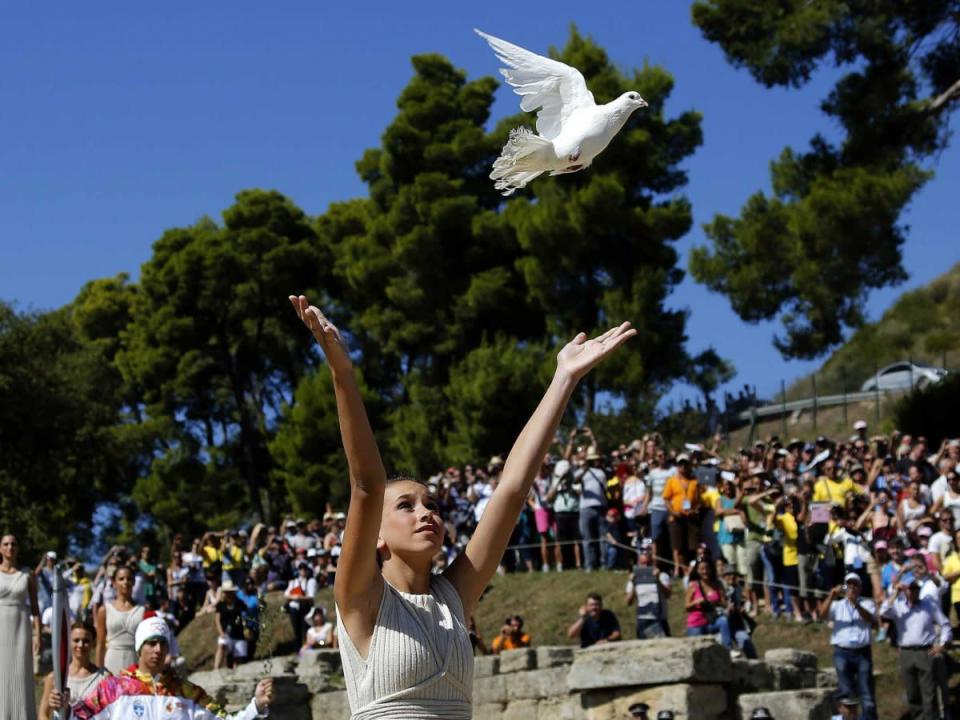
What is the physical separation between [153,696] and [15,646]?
3717 millimetres

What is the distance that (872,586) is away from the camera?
14.8 metres

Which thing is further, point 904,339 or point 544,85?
point 904,339

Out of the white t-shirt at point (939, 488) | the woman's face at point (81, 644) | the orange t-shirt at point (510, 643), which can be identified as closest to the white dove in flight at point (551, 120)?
the woman's face at point (81, 644)

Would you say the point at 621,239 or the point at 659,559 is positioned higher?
the point at 621,239

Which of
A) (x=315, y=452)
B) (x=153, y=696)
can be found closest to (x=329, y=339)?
(x=153, y=696)

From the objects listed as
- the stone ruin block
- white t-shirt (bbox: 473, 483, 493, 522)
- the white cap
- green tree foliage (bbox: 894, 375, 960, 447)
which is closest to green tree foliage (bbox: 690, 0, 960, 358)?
green tree foliage (bbox: 894, 375, 960, 447)

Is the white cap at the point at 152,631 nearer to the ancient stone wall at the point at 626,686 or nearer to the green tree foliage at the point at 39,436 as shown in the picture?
the ancient stone wall at the point at 626,686

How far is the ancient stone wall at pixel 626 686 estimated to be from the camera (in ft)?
39.2

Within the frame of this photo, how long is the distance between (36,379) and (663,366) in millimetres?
12856

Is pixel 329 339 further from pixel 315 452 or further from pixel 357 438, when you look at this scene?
pixel 315 452

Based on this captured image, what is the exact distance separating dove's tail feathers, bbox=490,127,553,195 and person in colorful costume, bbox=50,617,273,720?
2874 millimetres

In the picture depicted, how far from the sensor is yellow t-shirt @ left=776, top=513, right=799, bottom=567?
1531 cm

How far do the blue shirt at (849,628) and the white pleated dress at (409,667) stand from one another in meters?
9.65

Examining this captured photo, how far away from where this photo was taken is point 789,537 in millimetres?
15289
